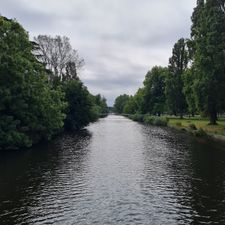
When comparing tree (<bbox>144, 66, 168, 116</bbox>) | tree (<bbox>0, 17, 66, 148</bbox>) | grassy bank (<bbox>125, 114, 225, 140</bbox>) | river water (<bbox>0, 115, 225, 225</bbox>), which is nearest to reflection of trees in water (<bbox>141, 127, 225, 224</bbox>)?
river water (<bbox>0, 115, 225, 225</bbox>)

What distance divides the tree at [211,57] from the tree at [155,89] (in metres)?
64.2

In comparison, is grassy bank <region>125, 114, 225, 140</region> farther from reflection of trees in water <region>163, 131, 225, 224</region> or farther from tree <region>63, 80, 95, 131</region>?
tree <region>63, 80, 95, 131</region>

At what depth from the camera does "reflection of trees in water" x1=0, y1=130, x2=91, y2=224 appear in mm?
18062

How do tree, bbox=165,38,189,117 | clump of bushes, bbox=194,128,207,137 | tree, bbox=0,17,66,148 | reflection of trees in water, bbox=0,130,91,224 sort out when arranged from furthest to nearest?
tree, bbox=165,38,189,117
clump of bushes, bbox=194,128,207,137
tree, bbox=0,17,66,148
reflection of trees in water, bbox=0,130,91,224

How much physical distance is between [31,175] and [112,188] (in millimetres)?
6900

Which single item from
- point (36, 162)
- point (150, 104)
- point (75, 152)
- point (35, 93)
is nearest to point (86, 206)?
point (36, 162)

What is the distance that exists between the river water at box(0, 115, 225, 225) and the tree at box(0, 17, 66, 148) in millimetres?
3867

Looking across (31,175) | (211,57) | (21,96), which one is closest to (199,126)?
(211,57)

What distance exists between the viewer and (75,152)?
37.8m

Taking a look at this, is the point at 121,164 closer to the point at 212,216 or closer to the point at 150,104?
the point at 212,216

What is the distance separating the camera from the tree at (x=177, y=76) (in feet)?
318

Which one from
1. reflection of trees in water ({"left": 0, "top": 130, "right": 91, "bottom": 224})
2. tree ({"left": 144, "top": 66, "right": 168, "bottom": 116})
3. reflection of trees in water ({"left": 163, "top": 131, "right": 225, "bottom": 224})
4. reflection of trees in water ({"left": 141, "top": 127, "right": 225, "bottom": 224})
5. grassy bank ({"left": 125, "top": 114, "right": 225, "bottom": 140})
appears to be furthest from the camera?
tree ({"left": 144, "top": 66, "right": 168, "bottom": 116})

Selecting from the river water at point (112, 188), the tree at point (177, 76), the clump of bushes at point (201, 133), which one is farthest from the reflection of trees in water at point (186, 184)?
the tree at point (177, 76)

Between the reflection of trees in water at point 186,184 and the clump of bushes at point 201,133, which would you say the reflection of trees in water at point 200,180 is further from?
the clump of bushes at point 201,133
